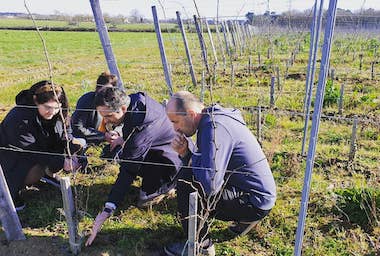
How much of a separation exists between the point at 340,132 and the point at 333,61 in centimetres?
752

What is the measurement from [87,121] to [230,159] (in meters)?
2.02

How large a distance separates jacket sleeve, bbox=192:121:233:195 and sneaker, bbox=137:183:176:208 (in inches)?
36.2

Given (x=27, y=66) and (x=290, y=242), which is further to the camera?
(x=27, y=66)

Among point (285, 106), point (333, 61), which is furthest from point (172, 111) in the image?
point (333, 61)

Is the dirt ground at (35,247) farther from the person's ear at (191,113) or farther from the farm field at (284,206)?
the person's ear at (191,113)

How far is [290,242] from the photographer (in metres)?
2.81

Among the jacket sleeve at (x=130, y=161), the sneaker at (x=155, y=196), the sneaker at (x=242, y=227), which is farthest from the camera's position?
the sneaker at (x=155, y=196)

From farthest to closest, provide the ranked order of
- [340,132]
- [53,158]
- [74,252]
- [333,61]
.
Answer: [333,61] < [340,132] < [53,158] < [74,252]

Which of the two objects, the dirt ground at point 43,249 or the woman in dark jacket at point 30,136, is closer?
the dirt ground at point 43,249

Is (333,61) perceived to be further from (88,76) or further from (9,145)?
(9,145)

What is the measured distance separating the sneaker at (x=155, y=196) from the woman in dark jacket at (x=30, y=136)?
619 mm

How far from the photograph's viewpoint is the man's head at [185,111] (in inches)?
96.1

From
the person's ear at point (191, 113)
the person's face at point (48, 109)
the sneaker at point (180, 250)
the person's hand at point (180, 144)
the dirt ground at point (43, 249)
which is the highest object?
the person's ear at point (191, 113)

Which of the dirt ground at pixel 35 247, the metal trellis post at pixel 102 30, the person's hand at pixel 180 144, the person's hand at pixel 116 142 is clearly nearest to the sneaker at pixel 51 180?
the person's hand at pixel 116 142
